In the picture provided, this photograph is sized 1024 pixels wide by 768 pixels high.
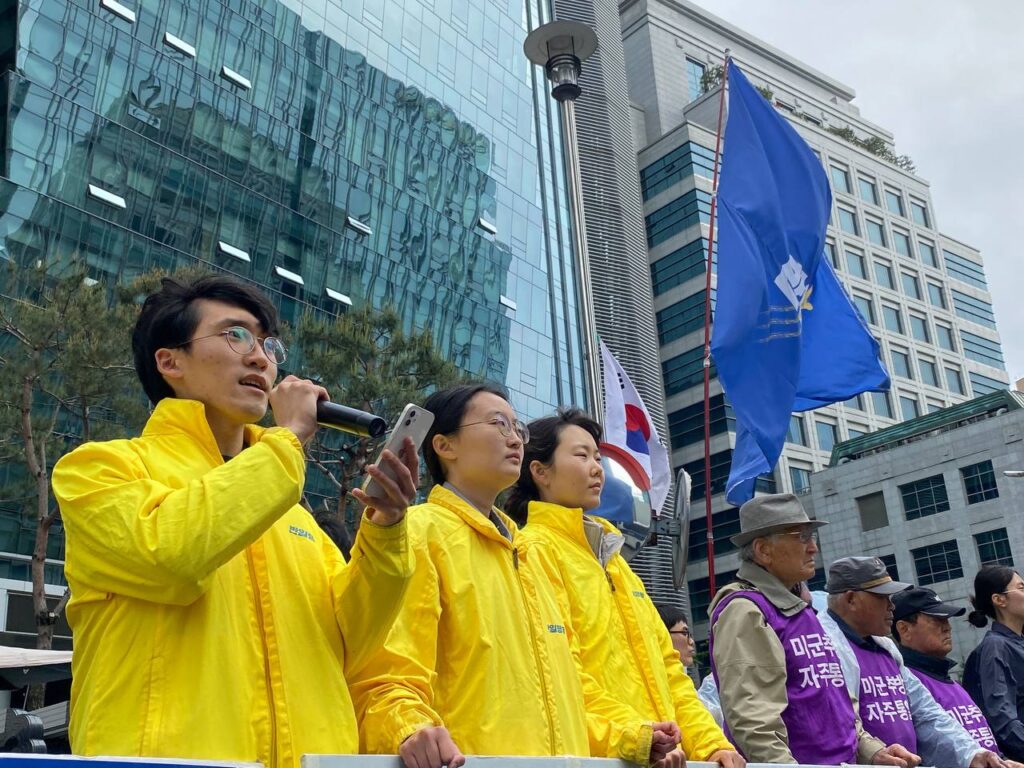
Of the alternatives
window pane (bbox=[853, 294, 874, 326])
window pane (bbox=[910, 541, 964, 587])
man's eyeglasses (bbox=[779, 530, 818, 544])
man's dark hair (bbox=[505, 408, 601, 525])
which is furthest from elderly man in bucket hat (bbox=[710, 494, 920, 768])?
window pane (bbox=[853, 294, 874, 326])

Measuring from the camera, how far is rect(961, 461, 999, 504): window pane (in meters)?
36.6

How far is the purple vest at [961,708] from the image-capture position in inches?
202

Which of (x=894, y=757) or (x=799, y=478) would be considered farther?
(x=799, y=478)

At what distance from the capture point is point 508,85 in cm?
3769

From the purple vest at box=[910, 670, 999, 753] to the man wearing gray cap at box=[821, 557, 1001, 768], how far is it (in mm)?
145

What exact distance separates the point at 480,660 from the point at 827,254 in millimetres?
55336

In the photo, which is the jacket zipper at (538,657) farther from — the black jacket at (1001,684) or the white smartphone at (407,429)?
the black jacket at (1001,684)

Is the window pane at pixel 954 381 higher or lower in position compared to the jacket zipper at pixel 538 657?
higher

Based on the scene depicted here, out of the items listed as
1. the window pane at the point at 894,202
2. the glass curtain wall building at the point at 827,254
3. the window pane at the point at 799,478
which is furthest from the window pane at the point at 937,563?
the window pane at the point at 894,202

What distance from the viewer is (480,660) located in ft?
9.76

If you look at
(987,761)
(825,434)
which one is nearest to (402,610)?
(987,761)

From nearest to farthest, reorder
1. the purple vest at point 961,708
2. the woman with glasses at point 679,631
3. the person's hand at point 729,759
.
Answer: the person's hand at point 729,759, the purple vest at point 961,708, the woman with glasses at point 679,631

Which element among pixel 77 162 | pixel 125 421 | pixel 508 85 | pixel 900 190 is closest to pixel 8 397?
pixel 125 421

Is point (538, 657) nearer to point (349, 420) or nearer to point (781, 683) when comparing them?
point (349, 420)
